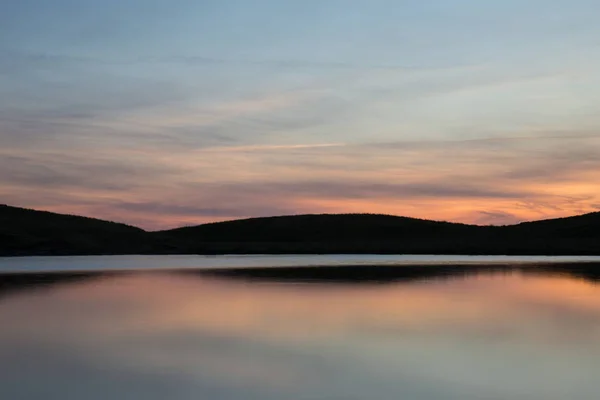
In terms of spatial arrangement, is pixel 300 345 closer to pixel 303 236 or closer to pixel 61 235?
pixel 61 235

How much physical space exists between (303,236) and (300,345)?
111077 millimetres

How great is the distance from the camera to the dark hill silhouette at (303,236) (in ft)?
307

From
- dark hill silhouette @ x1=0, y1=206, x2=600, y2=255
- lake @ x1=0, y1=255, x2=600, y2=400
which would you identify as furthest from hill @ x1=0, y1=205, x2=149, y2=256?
lake @ x1=0, y1=255, x2=600, y2=400

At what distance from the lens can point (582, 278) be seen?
3338cm

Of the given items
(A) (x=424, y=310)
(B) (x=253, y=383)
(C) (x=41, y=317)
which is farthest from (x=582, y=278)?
(B) (x=253, y=383)

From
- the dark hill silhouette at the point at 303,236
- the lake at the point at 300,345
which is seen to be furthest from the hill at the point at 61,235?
the lake at the point at 300,345

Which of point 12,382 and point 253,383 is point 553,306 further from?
point 12,382

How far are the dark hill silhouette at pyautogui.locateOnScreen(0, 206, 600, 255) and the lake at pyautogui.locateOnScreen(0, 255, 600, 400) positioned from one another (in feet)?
219

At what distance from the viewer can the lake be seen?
35.2 ft

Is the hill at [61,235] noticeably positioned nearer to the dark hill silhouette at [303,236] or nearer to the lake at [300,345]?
the dark hill silhouette at [303,236]

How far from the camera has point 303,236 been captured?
12538 centimetres

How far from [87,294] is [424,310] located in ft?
37.3

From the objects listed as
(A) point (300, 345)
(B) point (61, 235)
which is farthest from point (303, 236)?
(A) point (300, 345)

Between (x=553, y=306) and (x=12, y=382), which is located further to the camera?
(x=553, y=306)
